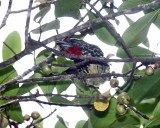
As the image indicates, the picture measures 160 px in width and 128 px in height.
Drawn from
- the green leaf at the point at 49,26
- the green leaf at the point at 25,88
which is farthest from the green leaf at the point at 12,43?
the green leaf at the point at 49,26

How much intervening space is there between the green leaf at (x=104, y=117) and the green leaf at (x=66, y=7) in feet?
2.27

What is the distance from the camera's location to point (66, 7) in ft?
6.20

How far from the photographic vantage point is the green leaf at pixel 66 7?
6.12 feet

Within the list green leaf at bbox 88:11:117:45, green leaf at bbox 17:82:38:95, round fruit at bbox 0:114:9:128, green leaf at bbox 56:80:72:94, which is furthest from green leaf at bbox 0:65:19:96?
green leaf at bbox 88:11:117:45

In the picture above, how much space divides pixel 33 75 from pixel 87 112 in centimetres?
50

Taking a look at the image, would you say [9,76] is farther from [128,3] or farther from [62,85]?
[128,3]

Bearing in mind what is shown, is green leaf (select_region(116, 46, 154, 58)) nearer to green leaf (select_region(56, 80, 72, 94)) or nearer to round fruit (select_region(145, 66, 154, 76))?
round fruit (select_region(145, 66, 154, 76))

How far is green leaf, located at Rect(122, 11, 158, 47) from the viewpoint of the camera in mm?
1812

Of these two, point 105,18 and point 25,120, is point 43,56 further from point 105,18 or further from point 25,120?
point 105,18

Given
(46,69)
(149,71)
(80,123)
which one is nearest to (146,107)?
(149,71)

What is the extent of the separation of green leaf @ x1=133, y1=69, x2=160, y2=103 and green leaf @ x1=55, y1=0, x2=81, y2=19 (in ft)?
2.26

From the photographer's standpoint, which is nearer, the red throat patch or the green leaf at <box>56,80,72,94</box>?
the green leaf at <box>56,80,72,94</box>

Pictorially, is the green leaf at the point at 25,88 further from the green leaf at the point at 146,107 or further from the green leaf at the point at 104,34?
the green leaf at the point at 146,107

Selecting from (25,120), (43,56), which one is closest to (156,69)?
(43,56)
